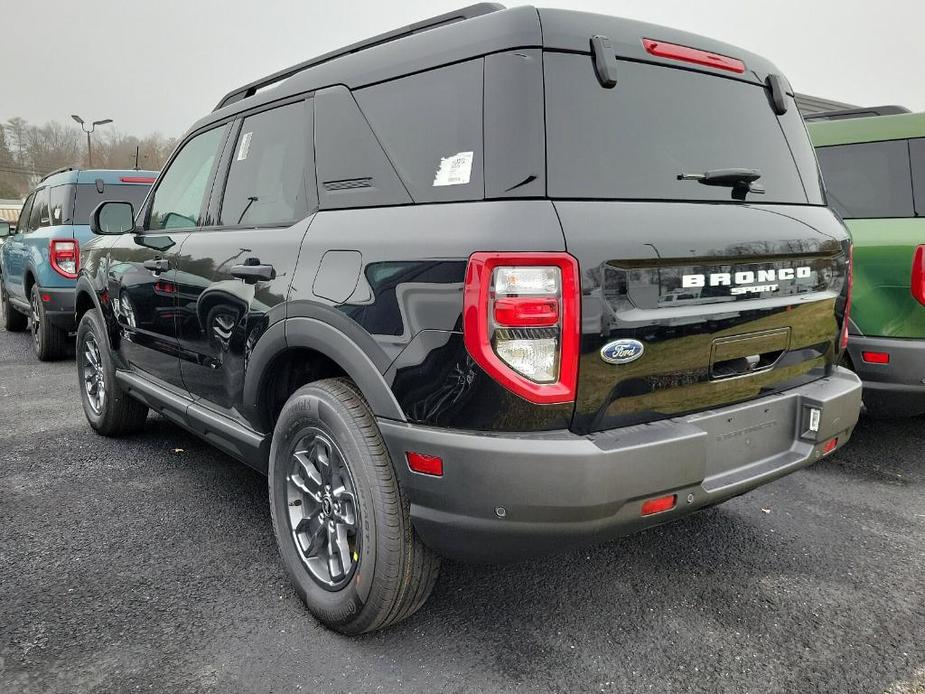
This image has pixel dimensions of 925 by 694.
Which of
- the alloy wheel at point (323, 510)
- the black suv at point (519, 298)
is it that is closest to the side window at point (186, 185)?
the black suv at point (519, 298)

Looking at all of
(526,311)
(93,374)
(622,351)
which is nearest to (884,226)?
(622,351)

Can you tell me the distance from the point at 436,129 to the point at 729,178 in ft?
2.99

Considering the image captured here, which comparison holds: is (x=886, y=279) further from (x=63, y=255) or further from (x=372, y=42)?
(x=63, y=255)

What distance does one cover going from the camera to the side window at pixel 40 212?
7.33 meters

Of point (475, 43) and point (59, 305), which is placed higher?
point (475, 43)

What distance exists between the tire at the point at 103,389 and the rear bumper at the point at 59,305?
7.93 feet

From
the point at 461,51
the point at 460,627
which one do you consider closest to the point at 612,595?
the point at 460,627

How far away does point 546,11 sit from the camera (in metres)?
1.99

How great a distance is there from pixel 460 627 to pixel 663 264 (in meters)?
1.37

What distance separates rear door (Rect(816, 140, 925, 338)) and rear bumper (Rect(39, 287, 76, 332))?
20.9 feet

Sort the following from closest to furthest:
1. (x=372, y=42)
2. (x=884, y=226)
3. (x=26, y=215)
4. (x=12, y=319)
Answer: (x=372, y=42)
(x=884, y=226)
(x=26, y=215)
(x=12, y=319)

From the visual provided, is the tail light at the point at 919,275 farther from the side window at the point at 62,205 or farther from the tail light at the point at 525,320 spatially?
the side window at the point at 62,205

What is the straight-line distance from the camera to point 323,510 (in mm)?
2467

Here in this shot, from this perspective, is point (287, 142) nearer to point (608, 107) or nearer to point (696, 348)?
point (608, 107)
